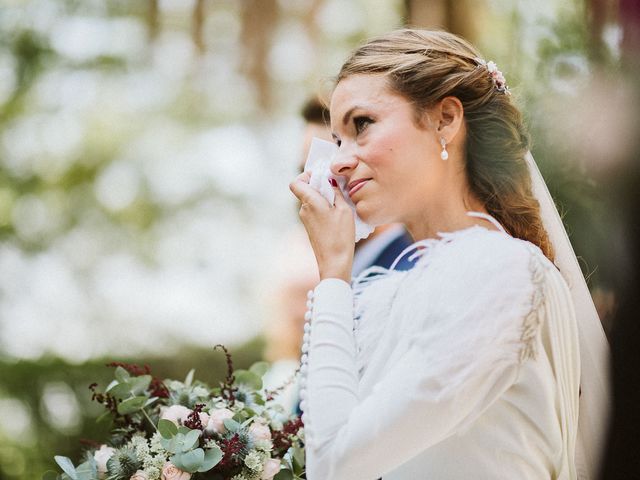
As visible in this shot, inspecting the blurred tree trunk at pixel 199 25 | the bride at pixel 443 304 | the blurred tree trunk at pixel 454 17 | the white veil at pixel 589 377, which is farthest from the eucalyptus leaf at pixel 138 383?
the blurred tree trunk at pixel 199 25

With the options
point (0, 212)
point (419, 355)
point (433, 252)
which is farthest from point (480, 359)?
point (0, 212)

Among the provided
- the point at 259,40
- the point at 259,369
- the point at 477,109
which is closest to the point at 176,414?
the point at 259,369

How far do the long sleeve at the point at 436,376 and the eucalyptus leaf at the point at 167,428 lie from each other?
1.22ft

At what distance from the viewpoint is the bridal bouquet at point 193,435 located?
4.52ft

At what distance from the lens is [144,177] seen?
396 centimetres

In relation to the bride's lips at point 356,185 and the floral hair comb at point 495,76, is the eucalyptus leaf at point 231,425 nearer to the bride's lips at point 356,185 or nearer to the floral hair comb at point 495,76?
the bride's lips at point 356,185

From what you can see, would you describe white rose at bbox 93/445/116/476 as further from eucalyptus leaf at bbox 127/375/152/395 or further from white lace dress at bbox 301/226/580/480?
white lace dress at bbox 301/226/580/480

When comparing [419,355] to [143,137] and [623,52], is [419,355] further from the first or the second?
[143,137]

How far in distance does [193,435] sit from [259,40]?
3.12 meters

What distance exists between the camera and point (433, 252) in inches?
48.3

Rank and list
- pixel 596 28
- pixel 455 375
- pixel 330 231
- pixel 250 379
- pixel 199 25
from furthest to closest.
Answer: pixel 199 25 → pixel 596 28 → pixel 250 379 → pixel 330 231 → pixel 455 375

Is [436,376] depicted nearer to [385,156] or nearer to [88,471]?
[385,156]

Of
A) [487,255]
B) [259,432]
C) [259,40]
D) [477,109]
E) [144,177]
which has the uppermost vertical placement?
[477,109]

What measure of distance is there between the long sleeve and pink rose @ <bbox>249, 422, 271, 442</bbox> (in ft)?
0.97
